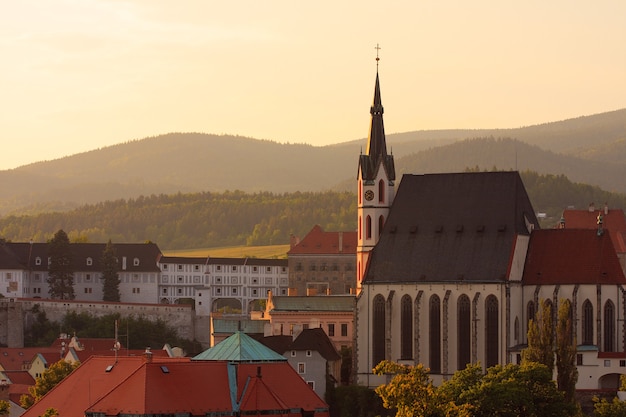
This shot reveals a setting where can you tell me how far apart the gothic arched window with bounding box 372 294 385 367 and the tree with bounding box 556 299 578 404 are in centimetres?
1690

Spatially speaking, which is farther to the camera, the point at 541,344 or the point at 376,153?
the point at 376,153

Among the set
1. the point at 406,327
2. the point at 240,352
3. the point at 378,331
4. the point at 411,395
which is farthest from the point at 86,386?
the point at 406,327

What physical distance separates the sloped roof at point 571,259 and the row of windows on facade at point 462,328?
5.86 ft

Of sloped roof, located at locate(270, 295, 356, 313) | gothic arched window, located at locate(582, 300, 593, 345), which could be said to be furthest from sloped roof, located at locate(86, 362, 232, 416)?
sloped roof, located at locate(270, 295, 356, 313)

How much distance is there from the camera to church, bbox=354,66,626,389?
13262 cm

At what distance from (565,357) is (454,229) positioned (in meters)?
19.8

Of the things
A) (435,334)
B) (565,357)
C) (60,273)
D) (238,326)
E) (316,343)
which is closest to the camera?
(565,357)

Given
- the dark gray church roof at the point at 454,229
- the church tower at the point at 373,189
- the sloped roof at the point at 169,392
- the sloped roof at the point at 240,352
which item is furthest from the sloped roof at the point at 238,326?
the sloped roof at the point at 169,392

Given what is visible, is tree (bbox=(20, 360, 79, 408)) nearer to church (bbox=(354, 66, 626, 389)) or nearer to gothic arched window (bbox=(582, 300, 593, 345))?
church (bbox=(354, 66, 626, 389))

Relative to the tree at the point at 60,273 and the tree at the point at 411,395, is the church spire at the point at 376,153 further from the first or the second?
the tree at the point at 60,273

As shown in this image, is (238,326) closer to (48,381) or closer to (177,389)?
(48,381)

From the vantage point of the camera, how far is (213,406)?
341 feet

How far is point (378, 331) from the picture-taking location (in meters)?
137

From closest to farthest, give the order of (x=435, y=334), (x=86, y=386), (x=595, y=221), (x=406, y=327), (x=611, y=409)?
1. (x=86, y=386)
2. (x=611, y=409)
3. (x=435, y=334)
4. (x=406, y=327)
5. (x=595, y=221)
